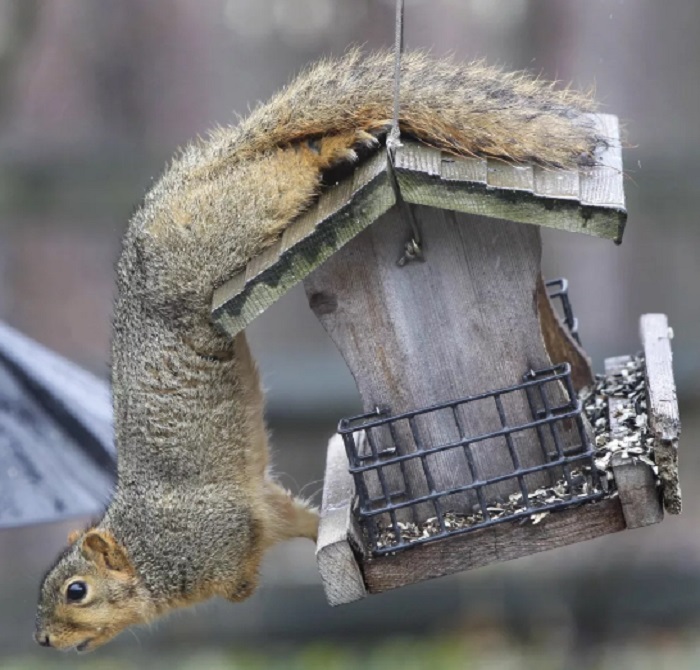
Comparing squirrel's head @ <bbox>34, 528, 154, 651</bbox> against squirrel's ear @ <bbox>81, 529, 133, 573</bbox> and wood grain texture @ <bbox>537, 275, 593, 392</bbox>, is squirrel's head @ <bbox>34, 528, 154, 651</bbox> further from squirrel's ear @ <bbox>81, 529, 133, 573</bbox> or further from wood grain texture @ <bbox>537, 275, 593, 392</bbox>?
wood grain texture @ <bbox>537, 275, 593, 392</bbox>

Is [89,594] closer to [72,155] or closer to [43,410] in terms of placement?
[43,410]

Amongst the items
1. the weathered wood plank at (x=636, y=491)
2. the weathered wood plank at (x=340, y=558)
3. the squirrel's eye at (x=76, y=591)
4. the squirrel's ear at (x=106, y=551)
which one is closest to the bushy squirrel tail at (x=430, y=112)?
the weathered wood plank at (x=636, y=491)

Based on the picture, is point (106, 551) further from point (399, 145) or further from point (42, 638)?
point (399, 145)

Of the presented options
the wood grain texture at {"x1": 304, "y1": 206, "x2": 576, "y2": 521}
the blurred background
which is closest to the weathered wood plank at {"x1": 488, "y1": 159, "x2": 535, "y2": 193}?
the wood grain texture at {"x1": 304, "y1": 206, "x2": 576, "y2": 521}

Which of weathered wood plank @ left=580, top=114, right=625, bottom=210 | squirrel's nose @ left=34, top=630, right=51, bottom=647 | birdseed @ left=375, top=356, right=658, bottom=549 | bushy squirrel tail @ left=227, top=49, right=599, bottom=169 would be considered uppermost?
bushy squirrel tail @ left=227, top=49, right=599, bottom=169

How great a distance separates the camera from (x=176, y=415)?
2461mm

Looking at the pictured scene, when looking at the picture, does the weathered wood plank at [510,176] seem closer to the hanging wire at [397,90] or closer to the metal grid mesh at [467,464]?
the hanging wire at [397,90]

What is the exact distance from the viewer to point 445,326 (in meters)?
2.15

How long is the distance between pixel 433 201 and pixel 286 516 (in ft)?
3.67

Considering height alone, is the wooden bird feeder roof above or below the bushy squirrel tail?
below

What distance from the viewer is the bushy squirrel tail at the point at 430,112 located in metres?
2.00

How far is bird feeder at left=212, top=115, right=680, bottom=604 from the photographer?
1.96m

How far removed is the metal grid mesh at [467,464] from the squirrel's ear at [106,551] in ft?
2.57

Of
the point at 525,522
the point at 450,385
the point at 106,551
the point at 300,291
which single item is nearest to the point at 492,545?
the point at 525,522
